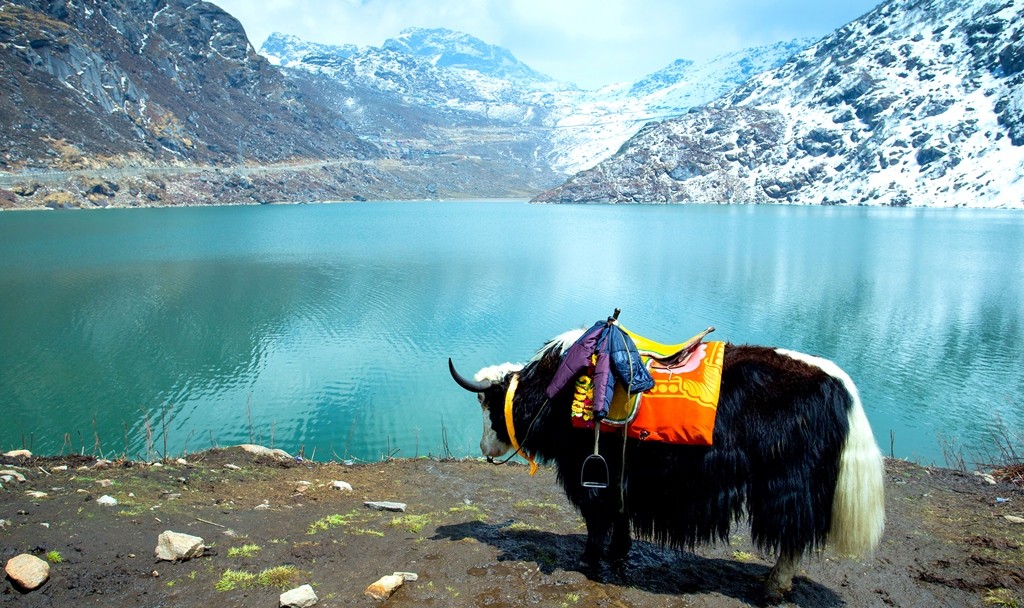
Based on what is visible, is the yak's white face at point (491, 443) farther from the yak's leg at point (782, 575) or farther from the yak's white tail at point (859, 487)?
the yak's white tail at point (859, 487)

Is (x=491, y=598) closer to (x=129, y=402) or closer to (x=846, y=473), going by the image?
(x=846, y=473)

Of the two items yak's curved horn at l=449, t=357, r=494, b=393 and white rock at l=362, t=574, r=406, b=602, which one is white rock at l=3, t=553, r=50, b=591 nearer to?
white rock at l=362, t=574, r=406, b=602

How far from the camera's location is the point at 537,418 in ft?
15.0

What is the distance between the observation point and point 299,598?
11.2ft

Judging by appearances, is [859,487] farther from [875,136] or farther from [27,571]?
[875,136]

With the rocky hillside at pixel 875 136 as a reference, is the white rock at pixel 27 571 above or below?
below

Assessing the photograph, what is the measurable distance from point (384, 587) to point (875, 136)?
168 meters

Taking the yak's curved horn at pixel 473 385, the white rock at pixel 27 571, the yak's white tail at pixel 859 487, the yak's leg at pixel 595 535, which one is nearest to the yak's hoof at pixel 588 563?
the yak's leg at pixel 595 535

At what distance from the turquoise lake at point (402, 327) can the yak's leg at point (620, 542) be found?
4965 mm

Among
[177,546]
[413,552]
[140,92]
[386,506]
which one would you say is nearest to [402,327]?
[386,506]

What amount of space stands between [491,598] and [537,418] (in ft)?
4.30

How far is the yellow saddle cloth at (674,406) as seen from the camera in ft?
12.9

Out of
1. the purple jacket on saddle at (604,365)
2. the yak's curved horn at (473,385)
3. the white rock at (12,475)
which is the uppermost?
the purple jacket on saddle at (604,365)

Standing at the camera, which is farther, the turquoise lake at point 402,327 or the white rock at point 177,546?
the turquoise lake at point 402,327
